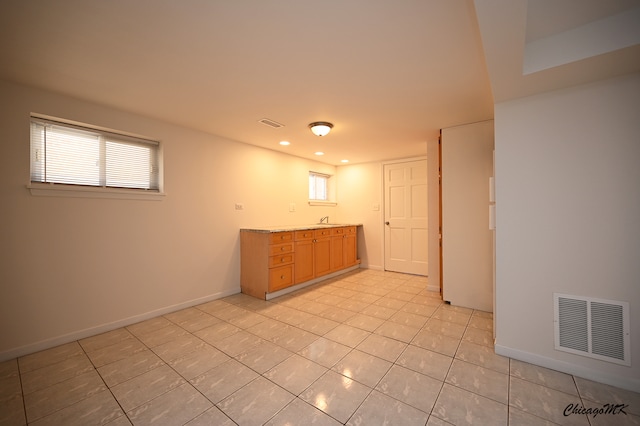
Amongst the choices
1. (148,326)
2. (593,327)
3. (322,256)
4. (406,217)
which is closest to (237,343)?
(148,326)

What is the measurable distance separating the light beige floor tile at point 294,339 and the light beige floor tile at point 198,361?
0.49 meters

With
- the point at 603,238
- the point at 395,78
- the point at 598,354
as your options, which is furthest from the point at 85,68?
the point at 598,354

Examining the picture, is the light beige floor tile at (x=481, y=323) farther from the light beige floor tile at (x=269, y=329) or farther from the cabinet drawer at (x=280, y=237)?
the cabinet drawer at (x=280, y=237)

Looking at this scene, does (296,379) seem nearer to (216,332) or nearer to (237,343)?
(237,343)

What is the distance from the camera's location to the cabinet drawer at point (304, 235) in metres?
3.97

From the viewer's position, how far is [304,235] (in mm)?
4102

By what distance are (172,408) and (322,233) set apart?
3.19m

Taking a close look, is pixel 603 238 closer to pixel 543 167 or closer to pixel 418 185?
pixel 543 167

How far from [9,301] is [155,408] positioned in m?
1.78

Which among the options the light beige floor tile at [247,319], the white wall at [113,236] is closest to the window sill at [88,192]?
the white wall at [113,236]

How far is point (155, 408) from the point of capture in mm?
1585

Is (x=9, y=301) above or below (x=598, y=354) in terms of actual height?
above

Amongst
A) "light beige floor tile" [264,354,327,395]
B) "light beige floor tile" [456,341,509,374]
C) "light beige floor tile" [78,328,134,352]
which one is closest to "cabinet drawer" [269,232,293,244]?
"light beige floor tile" [264,354,327,395]

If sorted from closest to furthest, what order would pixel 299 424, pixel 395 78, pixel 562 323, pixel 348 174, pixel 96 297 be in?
1. pixel 299 424
2. pixel 562 323
3. pixel 395 78
4. pixel 96 297
5. pixel 348 174
